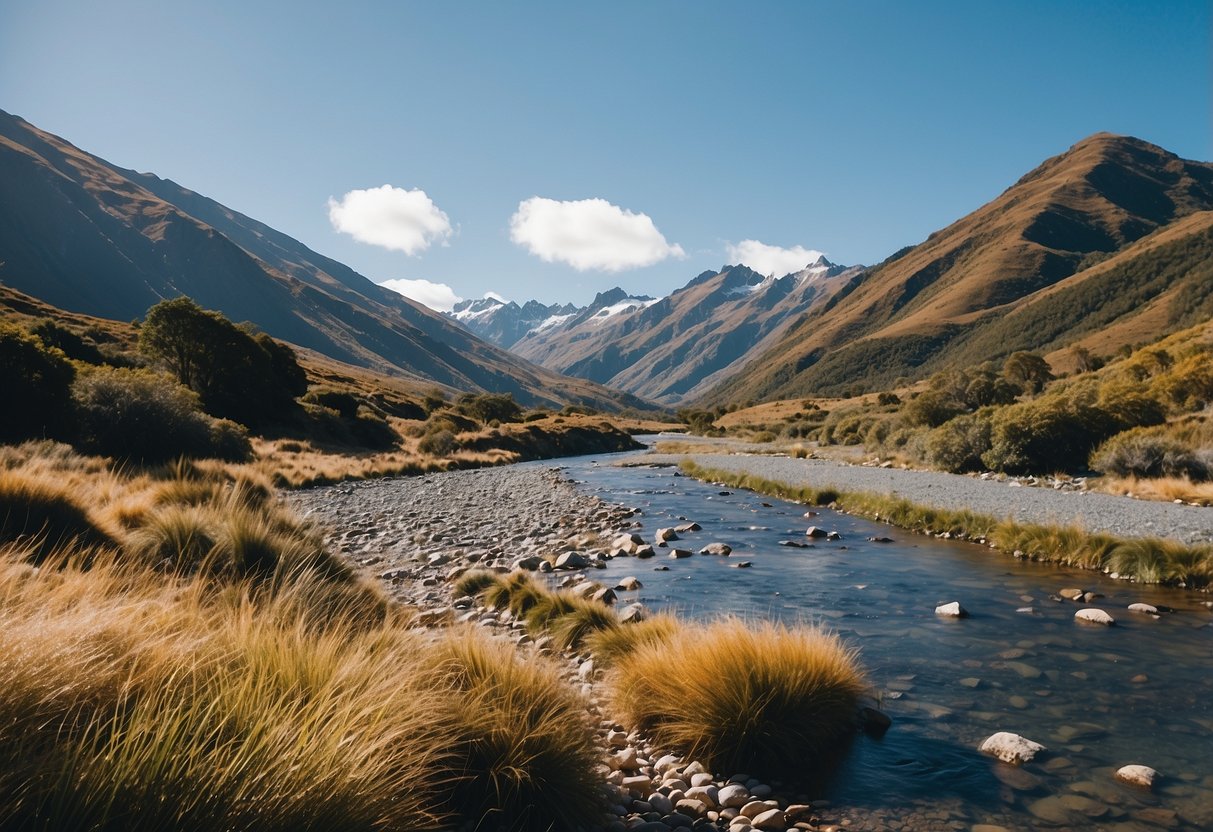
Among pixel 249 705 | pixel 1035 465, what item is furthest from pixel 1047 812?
pixel 1035 465

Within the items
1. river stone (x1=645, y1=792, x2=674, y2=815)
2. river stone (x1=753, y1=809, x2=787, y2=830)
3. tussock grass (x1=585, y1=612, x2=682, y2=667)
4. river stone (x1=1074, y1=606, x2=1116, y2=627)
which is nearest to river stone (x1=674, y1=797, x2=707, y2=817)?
river stone (x1=645, y1=792, x2=674, y2=815)

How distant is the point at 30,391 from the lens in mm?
21047

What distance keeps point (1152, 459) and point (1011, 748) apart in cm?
2267

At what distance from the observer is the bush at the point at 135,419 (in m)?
21.8

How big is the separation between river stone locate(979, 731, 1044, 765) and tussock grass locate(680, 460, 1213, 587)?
7.75 metres

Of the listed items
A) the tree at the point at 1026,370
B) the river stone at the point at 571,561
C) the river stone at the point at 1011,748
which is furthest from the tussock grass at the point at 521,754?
the tree at the point at 1026,370

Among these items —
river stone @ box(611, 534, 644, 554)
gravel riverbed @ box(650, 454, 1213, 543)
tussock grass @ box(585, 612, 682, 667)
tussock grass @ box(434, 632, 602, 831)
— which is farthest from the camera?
river stone @ box(611, 534, 644, 554)

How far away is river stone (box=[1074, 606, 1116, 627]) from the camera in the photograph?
29.5ft

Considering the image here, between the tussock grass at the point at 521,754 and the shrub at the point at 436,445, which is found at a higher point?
the tussock grass at the point at 521,754

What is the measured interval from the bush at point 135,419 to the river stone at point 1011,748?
23.6 meters

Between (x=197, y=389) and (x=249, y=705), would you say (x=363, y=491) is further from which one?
(x=249, y=705)

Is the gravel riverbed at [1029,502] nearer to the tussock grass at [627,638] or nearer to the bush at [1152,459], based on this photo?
the bush at [1152,459]

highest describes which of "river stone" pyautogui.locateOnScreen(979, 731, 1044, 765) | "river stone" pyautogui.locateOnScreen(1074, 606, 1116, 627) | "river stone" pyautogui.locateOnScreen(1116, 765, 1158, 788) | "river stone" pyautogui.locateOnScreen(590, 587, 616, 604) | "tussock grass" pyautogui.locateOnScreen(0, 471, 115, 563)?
"river stone" pyautogui.locateOnScreen(1074, 606, 1116, 627)

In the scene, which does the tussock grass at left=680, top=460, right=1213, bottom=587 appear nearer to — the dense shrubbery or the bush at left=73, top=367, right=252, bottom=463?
the bush at left=73, top=367, right=252, bottom=463
